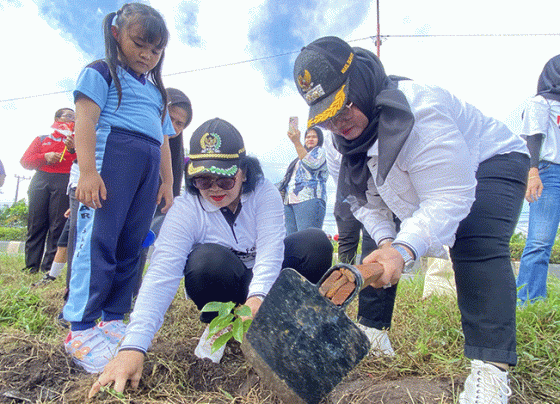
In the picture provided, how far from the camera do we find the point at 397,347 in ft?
6.44

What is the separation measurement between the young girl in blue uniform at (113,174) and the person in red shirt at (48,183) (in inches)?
76.3

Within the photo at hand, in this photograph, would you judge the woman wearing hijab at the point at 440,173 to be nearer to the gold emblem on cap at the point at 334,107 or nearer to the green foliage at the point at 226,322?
the gold emblem on cap at the point at 334,107

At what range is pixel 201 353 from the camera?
5.96ft

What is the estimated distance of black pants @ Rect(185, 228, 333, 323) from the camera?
1.88 metres

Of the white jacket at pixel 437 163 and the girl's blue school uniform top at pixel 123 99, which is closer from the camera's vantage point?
the white jacket at pixel 437 163

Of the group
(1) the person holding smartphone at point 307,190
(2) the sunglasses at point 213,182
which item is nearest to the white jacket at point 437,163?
(2) the sunglasses at point 213,182

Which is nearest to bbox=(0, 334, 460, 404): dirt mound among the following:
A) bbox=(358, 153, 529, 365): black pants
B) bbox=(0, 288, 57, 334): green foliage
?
bbox=(358, 153, 529, 365): black pants

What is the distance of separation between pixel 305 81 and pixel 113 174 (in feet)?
3.23

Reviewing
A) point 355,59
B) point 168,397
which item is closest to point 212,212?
point 168,397

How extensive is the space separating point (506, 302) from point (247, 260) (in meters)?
1.20

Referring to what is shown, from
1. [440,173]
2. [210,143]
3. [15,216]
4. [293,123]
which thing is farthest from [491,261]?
[15,216]

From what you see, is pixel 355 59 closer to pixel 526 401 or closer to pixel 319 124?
pixel 319 124

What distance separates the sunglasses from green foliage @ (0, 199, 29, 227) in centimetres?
1506

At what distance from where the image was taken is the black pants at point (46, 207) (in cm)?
359
